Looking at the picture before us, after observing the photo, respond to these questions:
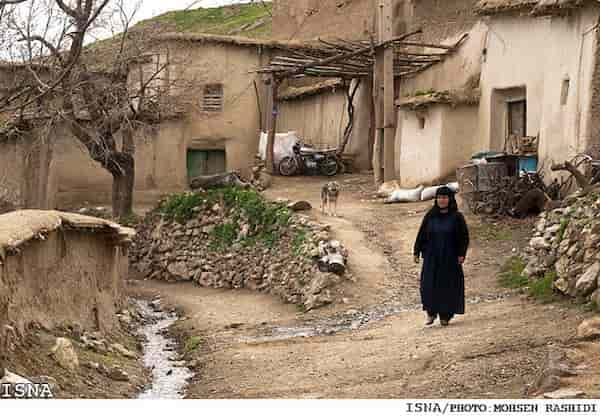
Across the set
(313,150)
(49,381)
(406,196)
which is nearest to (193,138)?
(313,150)

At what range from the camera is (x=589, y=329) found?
10.2 metres

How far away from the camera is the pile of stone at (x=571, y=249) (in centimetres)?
1243

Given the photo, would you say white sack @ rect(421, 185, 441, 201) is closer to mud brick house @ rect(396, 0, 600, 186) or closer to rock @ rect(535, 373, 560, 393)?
mud brick house @ rect(396, 0, 600, 186)

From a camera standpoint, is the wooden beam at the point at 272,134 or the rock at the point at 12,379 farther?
the wooden beam at the point at 272,134

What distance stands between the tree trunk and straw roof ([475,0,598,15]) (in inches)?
321

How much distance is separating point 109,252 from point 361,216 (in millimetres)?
5585

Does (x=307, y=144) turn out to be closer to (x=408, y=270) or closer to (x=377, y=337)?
(x=408, y=270)

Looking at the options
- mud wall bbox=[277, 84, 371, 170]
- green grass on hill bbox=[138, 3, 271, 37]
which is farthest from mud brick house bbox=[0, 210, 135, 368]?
green grass on hill bbox=[138, 3, 271, 37]

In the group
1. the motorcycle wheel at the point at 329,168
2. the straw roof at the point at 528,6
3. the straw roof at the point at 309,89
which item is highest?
the straw roof at the point at 528,6

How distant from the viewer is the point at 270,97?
29.2 metres

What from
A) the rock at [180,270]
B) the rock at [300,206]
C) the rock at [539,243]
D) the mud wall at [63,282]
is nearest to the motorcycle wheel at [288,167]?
the rock at [180,270]

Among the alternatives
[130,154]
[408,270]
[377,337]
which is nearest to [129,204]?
[130,154]

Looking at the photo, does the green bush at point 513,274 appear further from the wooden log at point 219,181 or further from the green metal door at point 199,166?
the green metal door at point 199,166

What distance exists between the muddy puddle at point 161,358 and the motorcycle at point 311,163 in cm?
830
